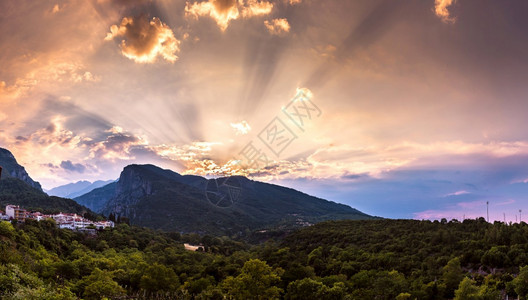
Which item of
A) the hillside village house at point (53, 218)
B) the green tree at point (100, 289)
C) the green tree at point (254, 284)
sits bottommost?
the green tree at point (100, 289)

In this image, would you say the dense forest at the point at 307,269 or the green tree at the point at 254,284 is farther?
the dense forest at the point at 307,269

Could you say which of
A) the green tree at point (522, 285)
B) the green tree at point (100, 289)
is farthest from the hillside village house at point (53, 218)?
the green tree at point (522, 285)

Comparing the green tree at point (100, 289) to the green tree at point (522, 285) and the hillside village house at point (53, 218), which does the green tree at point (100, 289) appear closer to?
the green tree at point (522, 285)

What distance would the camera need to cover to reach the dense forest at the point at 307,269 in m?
48.7

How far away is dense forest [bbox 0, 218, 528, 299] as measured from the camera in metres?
48.7

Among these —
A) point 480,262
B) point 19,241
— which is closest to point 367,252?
point 480,262

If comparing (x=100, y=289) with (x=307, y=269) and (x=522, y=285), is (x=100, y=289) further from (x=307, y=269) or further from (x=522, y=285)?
(x=522, y=285)

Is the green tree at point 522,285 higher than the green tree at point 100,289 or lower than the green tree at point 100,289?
higher

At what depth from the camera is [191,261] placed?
321ft

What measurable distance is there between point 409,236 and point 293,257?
1373 inches

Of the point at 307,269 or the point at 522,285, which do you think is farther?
the point at 307,269

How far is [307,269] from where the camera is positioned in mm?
64000

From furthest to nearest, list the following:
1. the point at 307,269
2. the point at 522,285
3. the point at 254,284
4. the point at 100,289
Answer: the point at 307,269
the point at 100,289
the point at 254,284
the point at 522,285

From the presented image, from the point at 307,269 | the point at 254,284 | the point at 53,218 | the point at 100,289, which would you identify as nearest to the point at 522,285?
the point at 307,269
